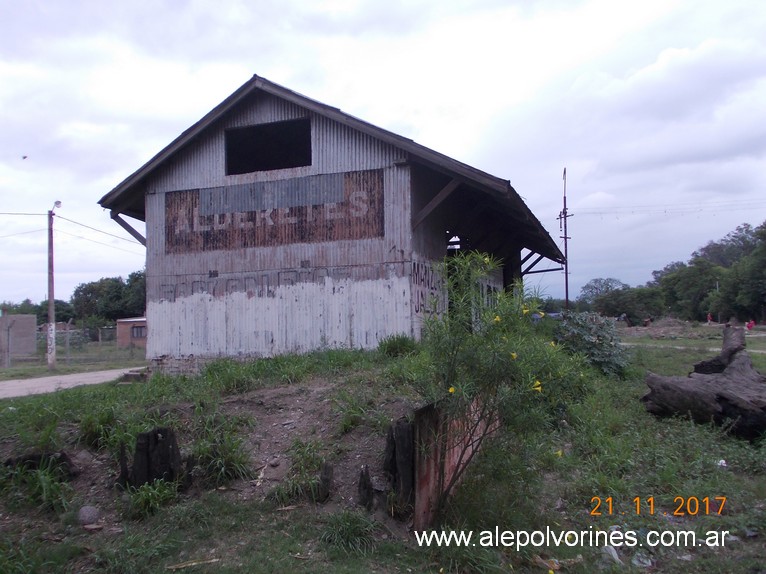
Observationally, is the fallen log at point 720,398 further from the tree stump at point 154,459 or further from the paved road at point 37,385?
the paved road at point 37,385

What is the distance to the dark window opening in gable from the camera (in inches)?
565

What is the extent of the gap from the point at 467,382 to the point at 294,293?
8419mm

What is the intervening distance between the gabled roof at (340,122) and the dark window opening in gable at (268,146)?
637 mm

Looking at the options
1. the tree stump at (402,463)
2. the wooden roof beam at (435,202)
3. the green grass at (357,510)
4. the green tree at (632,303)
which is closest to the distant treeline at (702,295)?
the green tree at (632,303)

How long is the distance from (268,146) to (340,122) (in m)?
3.65

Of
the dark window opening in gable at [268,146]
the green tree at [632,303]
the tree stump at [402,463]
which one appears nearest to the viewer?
the tree stump at [402,463]

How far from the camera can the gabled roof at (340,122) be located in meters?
11.8

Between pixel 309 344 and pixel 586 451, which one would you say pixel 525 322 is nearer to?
pixel 586 451

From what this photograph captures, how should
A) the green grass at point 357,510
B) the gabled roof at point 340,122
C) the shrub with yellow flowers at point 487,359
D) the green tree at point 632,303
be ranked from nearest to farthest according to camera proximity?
1. the shrub with yellow flowers at point 487,359
2. the green grass at point 357,510
3. the gabled roof at point 340,122
4. the green tree at point 632,303

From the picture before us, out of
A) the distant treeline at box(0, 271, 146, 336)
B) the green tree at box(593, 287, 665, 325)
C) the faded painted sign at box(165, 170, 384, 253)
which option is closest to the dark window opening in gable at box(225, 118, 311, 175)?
the faded painted sign at box(165, 170, 384, 253)

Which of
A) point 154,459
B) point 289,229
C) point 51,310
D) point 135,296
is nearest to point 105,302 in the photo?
point 135,296

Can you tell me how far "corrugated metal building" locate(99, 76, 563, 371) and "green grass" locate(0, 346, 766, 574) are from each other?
3762mm

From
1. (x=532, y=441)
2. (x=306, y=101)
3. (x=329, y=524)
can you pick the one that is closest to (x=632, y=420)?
(x=532, y=441)

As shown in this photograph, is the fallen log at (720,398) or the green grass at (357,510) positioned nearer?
the green grass at (357,510)
